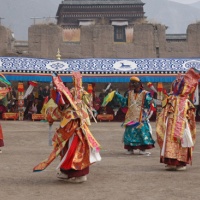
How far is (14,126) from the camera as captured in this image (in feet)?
69.9

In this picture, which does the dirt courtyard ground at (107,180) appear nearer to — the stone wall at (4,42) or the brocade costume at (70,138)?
the brocade costume at (70,138)

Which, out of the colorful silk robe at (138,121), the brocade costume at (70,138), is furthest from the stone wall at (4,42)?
the brocade costume at (70,138)

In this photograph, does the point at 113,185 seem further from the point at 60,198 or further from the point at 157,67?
the point at 157,67

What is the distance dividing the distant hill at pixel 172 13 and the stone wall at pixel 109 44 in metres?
97.4

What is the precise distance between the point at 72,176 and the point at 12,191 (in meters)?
1.03

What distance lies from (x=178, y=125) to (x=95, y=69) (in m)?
13.8

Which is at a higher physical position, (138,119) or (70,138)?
(70,138)

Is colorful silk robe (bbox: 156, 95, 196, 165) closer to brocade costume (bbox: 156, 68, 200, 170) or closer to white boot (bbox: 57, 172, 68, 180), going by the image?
brocade costume (bbox: 156, 68, 200, 170)

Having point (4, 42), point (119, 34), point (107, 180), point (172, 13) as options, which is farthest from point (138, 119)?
point (172, 13)

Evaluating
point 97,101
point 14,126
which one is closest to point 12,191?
point 14,126

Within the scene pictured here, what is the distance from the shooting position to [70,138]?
9.61 metres

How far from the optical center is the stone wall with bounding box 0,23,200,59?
29828mm

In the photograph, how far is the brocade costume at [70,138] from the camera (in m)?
9.47

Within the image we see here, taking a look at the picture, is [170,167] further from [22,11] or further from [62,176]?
[22,11]
